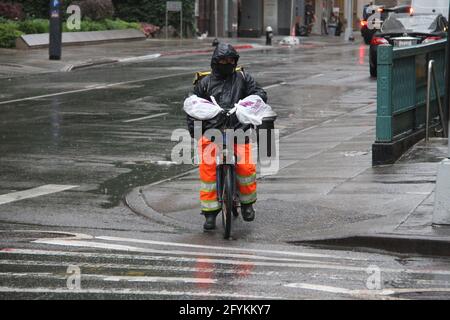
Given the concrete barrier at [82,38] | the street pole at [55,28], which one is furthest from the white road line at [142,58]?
the concrete barrier at [82,38]

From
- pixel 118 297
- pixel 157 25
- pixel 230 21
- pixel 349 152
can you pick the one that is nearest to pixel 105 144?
pixel 349 152

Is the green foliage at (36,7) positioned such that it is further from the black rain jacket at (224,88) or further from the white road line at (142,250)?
the white road line at (142,250)

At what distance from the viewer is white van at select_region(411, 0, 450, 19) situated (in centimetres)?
2917

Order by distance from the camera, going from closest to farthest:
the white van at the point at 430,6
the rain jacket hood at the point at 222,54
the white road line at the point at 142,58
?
the rain jacket hood at the point at 222,54 < the white van at the point at 430,6 < the white road line at the point at 142,58

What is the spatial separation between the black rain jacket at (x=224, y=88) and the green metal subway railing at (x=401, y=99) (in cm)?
365

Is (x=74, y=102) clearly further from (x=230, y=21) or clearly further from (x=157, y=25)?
(x=230, y=21)

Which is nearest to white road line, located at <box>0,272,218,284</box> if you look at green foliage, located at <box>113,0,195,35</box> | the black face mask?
the black face mask

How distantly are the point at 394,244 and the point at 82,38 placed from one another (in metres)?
34.6

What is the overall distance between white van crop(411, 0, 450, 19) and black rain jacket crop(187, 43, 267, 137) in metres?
20.3

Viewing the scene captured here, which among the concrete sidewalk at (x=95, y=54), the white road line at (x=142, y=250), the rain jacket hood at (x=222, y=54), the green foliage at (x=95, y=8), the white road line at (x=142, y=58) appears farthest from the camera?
the green foliage at (x=95, y=8)

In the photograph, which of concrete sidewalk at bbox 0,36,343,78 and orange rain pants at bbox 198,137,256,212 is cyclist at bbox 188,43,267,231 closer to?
orange rain pants at bbox 198,137,256,212

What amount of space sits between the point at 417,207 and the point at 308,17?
5964 centimetres

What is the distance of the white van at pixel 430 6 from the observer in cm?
2917
